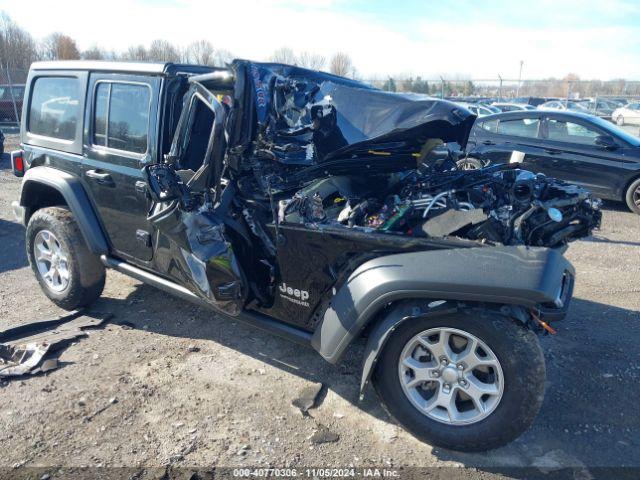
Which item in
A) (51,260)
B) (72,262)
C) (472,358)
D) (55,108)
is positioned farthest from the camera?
(51,260)

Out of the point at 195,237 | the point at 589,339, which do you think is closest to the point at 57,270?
the point at 195,237

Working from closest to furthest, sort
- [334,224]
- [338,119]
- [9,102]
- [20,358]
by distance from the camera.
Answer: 1. [334,224]
2. [338,119]
3. [20,358]
4. [9,102]

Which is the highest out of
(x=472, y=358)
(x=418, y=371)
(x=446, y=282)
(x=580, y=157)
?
(x=580, y=157)

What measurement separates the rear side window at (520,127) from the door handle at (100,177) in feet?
23.5

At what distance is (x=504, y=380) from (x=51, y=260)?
13.2ft

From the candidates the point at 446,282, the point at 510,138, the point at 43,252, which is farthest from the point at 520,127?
the point at 43,252

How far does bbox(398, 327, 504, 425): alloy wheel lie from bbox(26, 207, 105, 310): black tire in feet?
9.70

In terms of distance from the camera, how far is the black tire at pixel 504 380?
8.63 feet

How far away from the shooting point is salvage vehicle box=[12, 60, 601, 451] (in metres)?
2.73

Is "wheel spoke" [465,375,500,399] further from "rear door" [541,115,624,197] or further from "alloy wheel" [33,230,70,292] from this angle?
"rear door" [541,115,624,197]

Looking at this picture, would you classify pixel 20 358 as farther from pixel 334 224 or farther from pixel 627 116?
pixel 627 116

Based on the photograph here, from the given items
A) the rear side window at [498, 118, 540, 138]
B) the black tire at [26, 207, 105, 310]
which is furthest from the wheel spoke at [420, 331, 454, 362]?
the rear side window at [498, 118, 540, 138]

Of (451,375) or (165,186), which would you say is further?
(165,186)

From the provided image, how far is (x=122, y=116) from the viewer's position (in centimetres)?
400
